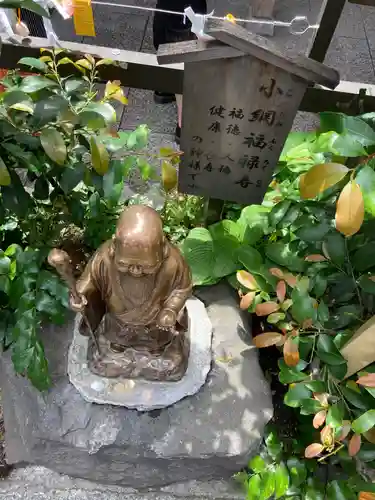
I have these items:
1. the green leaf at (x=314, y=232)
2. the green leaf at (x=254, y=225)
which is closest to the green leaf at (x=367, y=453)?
the green leaf at (x=314, y=232)

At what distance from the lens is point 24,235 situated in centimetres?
244

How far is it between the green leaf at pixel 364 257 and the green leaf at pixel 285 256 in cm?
29

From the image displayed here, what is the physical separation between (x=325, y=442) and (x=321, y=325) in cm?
46

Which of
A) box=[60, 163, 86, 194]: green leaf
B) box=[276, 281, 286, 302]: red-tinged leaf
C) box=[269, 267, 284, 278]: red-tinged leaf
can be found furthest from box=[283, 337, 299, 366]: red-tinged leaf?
box=[60, 163, 86, 194]: green leaf

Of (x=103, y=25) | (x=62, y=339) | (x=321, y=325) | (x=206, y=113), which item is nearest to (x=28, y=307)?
(x=62, y=339)

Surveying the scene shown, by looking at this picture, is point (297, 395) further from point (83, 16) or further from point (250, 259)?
point (83, 16)

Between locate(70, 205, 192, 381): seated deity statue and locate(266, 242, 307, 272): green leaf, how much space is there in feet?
1.67

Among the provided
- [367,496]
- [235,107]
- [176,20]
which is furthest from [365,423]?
[176,20]

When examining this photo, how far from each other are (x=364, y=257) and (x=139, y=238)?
89 centimetres

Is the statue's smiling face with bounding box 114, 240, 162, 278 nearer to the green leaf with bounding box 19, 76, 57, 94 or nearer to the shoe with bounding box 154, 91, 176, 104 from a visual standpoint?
the green leaf with bounding box 19, 76, 57, 94

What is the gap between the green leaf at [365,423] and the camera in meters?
1.76

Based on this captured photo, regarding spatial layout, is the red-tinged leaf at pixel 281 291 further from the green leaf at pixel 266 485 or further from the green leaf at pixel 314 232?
the green leaf at pixel 266 485

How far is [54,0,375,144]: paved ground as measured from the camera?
4031 mm

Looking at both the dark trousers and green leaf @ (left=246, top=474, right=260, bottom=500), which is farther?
the dark trousers
